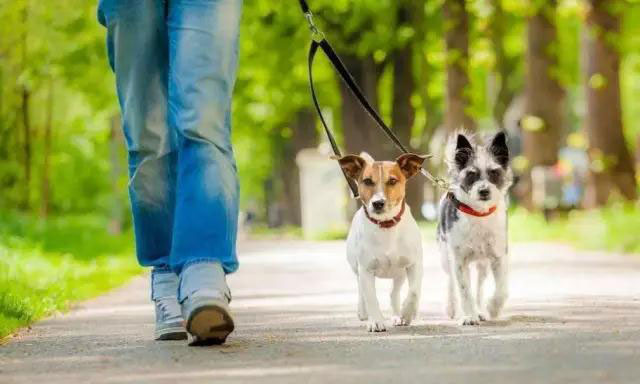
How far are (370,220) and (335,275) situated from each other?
→ 615 cm

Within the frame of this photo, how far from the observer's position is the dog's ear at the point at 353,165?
25.7ft

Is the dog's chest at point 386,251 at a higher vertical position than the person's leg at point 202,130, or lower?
lower

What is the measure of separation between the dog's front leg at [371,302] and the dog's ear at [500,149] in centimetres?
108

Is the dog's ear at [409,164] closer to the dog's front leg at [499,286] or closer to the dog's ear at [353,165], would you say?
the dog's ear at [353,165]

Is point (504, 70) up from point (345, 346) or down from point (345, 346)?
up

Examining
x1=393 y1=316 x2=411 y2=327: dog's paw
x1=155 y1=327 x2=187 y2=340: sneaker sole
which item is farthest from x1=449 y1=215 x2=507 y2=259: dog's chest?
x1=155 y1=327 x2=187 y2=340: sneaker sole

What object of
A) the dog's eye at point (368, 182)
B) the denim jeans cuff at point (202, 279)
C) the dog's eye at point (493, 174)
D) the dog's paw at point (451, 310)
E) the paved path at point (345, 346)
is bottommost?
the paved path at point (345, 346)

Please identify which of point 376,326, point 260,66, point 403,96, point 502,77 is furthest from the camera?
point 502,77

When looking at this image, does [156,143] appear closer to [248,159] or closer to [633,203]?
[633,203]

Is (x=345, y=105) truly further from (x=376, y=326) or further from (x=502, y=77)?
(x=376, y=326)

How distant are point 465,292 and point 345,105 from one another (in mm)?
24485

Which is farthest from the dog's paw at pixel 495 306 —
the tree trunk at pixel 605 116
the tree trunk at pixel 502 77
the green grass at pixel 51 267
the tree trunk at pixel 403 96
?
the tree trunk at pixel 502 77

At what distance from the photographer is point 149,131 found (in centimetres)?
707

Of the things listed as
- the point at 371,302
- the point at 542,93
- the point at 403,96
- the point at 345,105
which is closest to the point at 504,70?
the point at 403,96
